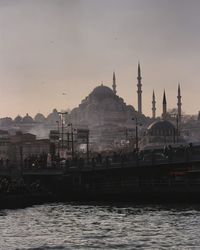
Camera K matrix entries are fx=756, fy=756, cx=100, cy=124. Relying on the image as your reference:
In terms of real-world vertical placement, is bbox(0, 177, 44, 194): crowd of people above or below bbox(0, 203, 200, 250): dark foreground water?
above

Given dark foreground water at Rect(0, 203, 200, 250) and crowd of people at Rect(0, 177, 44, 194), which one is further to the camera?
crowd of people at Rect(0, 177, 44, 194)

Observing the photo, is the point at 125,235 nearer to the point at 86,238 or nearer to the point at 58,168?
the point at 86,238

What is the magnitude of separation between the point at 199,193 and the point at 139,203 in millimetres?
5113

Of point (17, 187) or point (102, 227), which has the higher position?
point (17, 187)

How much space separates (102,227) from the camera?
45844 millimetres

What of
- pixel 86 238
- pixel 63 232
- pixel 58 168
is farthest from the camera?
pixel 58 168

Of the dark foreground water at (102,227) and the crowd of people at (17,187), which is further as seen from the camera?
the crowd of people at (17,187)

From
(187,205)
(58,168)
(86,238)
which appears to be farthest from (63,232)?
(58,168)

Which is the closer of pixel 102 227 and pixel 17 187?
pixel 102 227

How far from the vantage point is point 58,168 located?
79250mm

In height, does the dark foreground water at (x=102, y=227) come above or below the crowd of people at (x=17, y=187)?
below

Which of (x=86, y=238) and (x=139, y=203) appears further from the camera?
(x=139, y=203)

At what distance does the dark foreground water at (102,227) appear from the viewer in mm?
38750

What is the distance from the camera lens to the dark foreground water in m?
38.8
